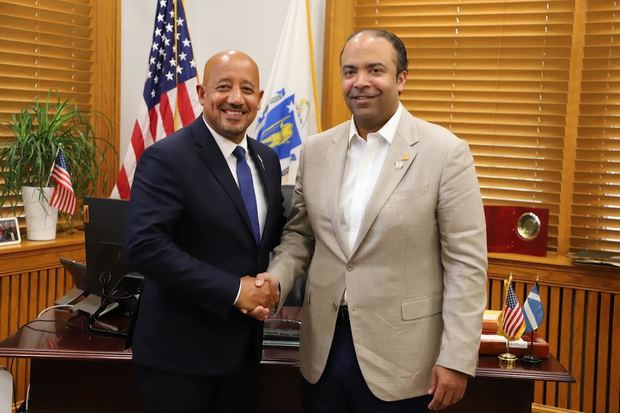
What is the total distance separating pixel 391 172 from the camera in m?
1.87

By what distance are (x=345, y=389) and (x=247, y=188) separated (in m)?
0.62

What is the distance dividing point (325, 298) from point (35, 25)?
2655 mm

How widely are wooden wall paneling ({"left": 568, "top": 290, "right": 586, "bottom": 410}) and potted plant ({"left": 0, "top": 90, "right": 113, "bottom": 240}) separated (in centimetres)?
265

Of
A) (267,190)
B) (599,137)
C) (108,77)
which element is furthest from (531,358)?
(108,77)

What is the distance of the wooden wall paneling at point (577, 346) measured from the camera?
12.1 ft

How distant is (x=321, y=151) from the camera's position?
2.04 m

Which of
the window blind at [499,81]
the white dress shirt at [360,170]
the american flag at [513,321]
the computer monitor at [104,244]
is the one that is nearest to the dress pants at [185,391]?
the white dress shirt at [360,170]

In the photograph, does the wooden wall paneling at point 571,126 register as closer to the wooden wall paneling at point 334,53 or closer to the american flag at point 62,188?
the wooden wall paneling at point 334,53

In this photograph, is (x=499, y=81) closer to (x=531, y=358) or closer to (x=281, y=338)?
(x=531, y=358)

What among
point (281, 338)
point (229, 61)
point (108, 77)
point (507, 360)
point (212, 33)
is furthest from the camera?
point (212, 33)

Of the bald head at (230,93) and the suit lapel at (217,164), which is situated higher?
the bald head at (230,93)

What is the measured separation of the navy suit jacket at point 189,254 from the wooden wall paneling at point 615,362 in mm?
2391

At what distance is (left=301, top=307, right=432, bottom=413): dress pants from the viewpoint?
187cm

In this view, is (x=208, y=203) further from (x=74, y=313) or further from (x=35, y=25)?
(x=35, y=25)
